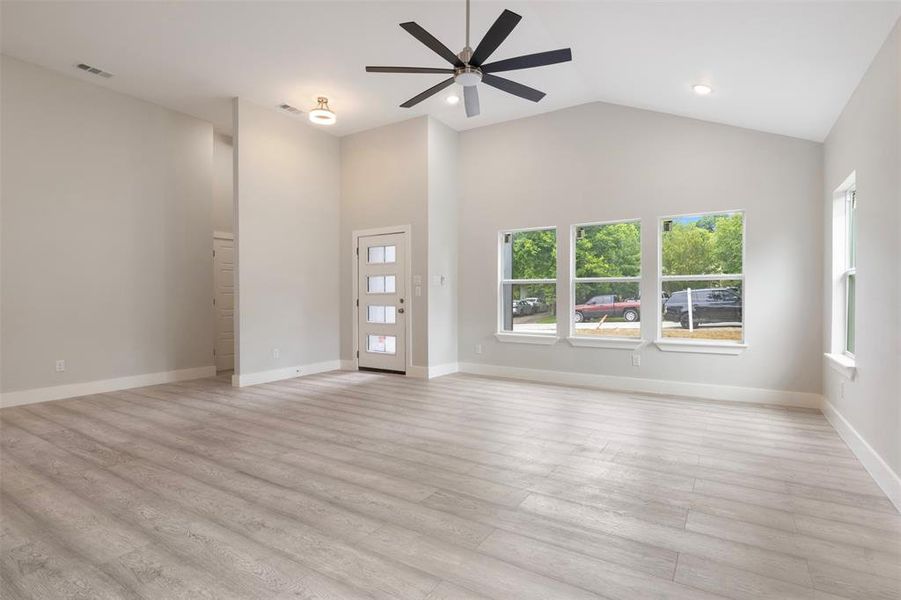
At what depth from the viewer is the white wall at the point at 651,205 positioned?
187 inches

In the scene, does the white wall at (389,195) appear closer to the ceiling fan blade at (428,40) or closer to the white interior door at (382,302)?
the white interior door at (382,302)

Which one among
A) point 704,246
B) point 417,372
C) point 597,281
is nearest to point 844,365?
point 704,246

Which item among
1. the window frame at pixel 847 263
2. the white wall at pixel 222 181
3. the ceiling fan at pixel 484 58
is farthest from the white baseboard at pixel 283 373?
the window frame at pixel 847 263

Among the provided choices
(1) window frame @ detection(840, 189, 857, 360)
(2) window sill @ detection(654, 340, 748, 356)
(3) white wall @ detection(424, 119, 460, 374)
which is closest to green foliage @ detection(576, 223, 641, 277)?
(2) window sill @ detection(654, 340, 748, 356)

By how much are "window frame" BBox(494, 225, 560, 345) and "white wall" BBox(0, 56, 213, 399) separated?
4096mm

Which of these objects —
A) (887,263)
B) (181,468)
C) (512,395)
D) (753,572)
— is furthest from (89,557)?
(887,263)

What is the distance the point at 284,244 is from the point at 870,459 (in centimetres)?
623

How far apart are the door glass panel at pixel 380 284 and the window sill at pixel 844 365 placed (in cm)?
497

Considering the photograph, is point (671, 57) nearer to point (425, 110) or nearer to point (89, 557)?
point (425, 110)

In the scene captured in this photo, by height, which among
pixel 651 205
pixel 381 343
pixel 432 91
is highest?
pixel 432 91

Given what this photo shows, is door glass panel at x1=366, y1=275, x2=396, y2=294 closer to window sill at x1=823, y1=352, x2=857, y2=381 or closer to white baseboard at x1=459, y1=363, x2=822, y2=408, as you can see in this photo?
white baseboard at x1=459, y1=363, x2=822, y2=408

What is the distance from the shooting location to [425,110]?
616cm

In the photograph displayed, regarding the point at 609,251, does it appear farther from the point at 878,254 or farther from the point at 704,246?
the point at 878,254

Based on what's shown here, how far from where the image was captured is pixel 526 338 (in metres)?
6.32
